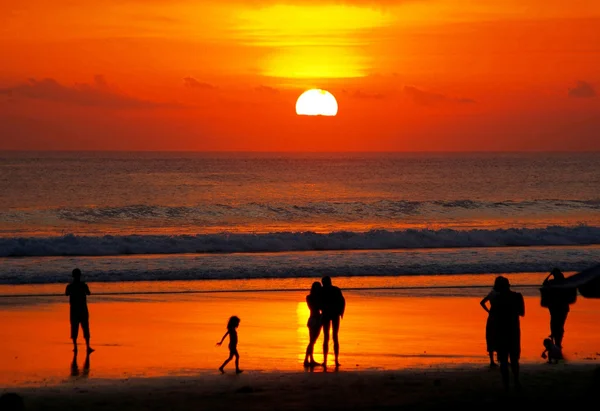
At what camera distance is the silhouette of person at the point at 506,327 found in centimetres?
1298

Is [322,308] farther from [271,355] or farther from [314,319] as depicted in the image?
[271,355]

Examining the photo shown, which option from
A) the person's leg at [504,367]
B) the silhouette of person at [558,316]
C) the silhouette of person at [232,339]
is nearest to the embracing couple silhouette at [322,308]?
the silhouette of person at [232,339]

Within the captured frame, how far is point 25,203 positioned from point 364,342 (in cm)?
5650

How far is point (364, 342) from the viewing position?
17578 millimetres

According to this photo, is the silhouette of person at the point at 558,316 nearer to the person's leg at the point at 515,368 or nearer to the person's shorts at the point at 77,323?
the person's leg at the point at 515,368

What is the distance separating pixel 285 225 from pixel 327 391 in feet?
143

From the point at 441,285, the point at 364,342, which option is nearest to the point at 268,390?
the point at 364,342

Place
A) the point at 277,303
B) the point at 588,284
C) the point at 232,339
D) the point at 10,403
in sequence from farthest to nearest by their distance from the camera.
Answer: the point at 277,303 < the point at 232,339 < the point at 588,284 < the point at 10,403

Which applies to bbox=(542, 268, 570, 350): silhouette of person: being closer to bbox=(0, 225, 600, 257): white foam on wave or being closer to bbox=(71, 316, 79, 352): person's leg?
bbox=(71, 316, 79, 352): person's leg

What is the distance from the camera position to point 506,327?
1305 cm

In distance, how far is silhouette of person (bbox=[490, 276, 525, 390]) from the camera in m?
13.0

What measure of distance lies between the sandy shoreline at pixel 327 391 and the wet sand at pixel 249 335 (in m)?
0.67

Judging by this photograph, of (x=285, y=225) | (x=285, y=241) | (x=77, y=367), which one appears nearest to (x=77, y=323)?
(x=77, y=367)

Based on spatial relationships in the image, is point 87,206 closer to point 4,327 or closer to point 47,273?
point 47,273
